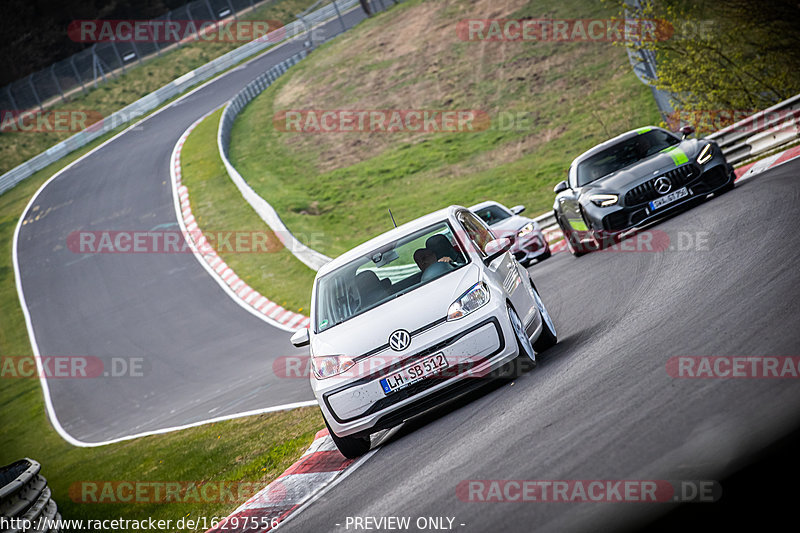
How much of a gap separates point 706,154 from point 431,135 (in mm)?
23805

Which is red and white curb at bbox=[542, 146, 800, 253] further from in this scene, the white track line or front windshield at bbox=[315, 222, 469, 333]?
the white track line

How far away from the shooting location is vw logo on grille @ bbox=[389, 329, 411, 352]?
673 centimetres

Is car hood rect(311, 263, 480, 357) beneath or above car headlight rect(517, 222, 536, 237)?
above

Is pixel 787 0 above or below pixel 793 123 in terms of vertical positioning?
above

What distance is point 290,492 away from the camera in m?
7.13

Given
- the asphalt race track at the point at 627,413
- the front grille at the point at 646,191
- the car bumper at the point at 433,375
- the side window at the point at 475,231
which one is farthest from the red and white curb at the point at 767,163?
the car bumper at the point at 433,375

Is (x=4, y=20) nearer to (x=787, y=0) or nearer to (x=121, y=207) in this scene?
(x=121, y=207)

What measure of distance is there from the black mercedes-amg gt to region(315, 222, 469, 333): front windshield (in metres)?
5.28

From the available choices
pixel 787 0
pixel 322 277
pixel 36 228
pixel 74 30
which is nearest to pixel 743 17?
pixel 787 0

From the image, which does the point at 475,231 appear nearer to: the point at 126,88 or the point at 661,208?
the point at 661,208

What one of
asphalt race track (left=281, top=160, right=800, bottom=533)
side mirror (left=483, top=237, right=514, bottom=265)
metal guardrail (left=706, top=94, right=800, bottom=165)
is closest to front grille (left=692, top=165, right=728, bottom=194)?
asphalt race track (left=281, top=160, right=800, bottom=533)

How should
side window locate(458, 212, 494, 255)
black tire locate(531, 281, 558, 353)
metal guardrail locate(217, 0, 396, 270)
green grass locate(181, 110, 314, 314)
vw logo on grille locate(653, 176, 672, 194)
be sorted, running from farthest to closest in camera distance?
metal guardrail locate(217, 0, 396, 270) → green grass locate(181, 110, 314, 314) → vw logo on grille locate(653, 176, 672, 194) → black tire locate(531, 281, 558, 353) → side window locate(458, 212, 494, 255)

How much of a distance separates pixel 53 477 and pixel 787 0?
17.0 m

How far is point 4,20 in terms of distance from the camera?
A: 6694 cm
